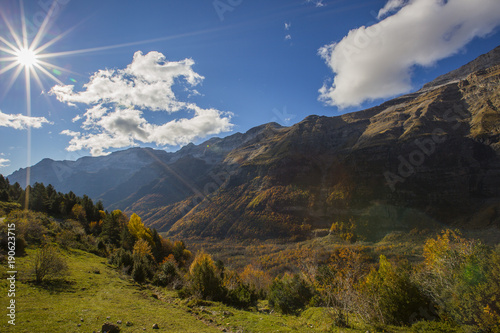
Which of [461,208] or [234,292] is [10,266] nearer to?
[234,292]

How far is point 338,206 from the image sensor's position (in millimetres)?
158000

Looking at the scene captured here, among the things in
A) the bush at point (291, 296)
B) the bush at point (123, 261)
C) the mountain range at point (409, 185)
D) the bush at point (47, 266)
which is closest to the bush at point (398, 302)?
the bush at point (291, 296)

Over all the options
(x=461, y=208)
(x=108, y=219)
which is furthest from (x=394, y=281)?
(x=461, y=208)

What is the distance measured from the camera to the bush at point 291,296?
80.0 ft

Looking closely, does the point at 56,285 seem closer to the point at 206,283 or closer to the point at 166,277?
the point at 166,277

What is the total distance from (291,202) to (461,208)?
351ft

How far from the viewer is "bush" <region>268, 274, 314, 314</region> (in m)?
24.4

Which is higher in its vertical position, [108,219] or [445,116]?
[445,116]
